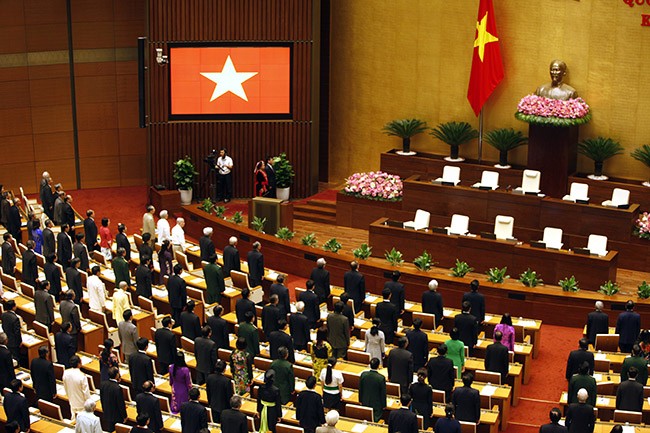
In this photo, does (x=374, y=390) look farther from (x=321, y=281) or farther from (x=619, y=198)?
(x=619, y=198)

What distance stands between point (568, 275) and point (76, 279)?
8.55 meters

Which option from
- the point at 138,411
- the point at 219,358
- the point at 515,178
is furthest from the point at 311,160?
the point at 138,411

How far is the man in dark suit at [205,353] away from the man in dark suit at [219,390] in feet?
2.96

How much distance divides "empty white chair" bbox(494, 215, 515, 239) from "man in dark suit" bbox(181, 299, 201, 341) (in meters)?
7.42

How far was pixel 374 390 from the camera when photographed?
1395 cm

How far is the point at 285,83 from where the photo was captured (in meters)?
25.0

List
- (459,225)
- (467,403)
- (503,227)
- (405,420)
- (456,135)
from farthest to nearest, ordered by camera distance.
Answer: (456,135) → (459,225) → (503,227) → (467,403) → (405,420)

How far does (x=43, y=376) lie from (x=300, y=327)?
3.66 m

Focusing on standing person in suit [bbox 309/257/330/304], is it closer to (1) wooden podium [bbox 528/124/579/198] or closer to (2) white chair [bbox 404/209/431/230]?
(2) white chair [bbox 404/209/431/230]

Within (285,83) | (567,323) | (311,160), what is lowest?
(567,323)

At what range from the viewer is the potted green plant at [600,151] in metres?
22.1

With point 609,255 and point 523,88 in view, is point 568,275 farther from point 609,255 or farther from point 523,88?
point 523,88

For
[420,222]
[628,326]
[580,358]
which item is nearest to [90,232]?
[420,222]

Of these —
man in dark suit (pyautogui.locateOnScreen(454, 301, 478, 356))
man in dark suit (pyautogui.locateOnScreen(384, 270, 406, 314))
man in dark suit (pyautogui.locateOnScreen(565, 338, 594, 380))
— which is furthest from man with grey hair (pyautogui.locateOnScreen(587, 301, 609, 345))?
man in dark suit (pyautogui.locateOnScreen(384, 270, 406, 314))
